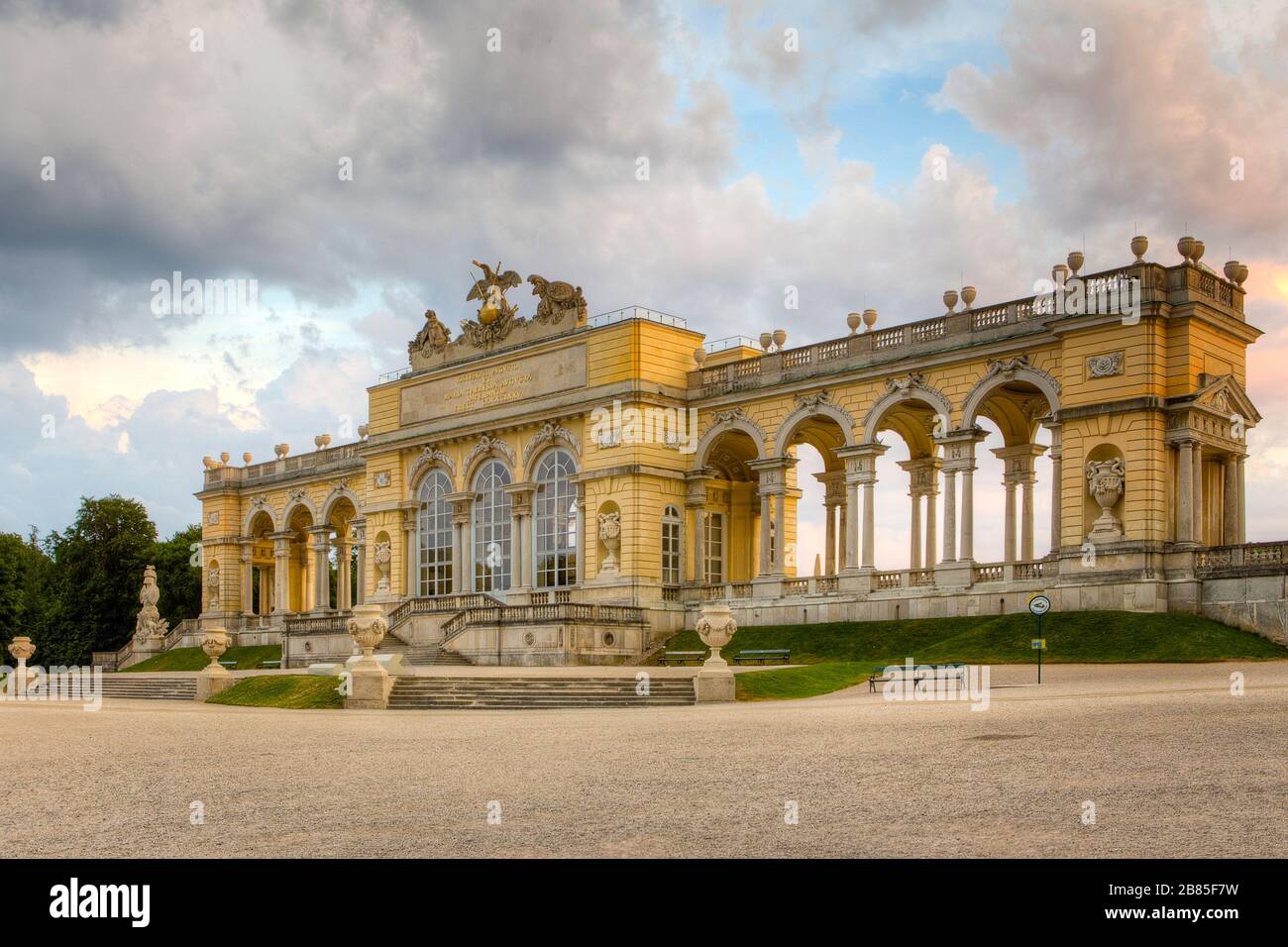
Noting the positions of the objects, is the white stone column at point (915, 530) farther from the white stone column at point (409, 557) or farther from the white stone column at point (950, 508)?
the white stone column at point (409, 557)

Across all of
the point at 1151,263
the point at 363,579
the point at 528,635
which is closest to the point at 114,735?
the point at 528,635

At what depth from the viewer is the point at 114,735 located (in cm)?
2027

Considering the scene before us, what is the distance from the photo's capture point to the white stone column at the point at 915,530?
46625 millimetres

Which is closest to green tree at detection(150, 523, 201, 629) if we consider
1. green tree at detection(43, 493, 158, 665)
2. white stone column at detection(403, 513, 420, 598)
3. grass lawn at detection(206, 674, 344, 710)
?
green tree at detection(43, 493, 158, 665)

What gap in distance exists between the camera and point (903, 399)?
142 ft

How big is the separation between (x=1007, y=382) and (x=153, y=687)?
26.6m

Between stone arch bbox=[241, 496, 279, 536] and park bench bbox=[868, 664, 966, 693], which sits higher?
stone arch bbox=[241, 496, 279, 536]

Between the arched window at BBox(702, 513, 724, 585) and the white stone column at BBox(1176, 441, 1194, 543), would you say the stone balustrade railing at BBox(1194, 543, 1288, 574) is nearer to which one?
the white stone column at BBox(1176, 441, 1194, 543)

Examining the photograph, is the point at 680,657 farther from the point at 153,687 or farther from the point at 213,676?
the point at 153,687

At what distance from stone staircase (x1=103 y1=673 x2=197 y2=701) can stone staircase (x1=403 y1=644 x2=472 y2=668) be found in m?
7.36

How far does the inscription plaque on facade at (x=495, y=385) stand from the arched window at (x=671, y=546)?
579 centimetres

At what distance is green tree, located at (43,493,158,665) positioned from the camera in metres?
78.5

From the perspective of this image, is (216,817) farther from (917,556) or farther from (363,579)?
(363,579)
